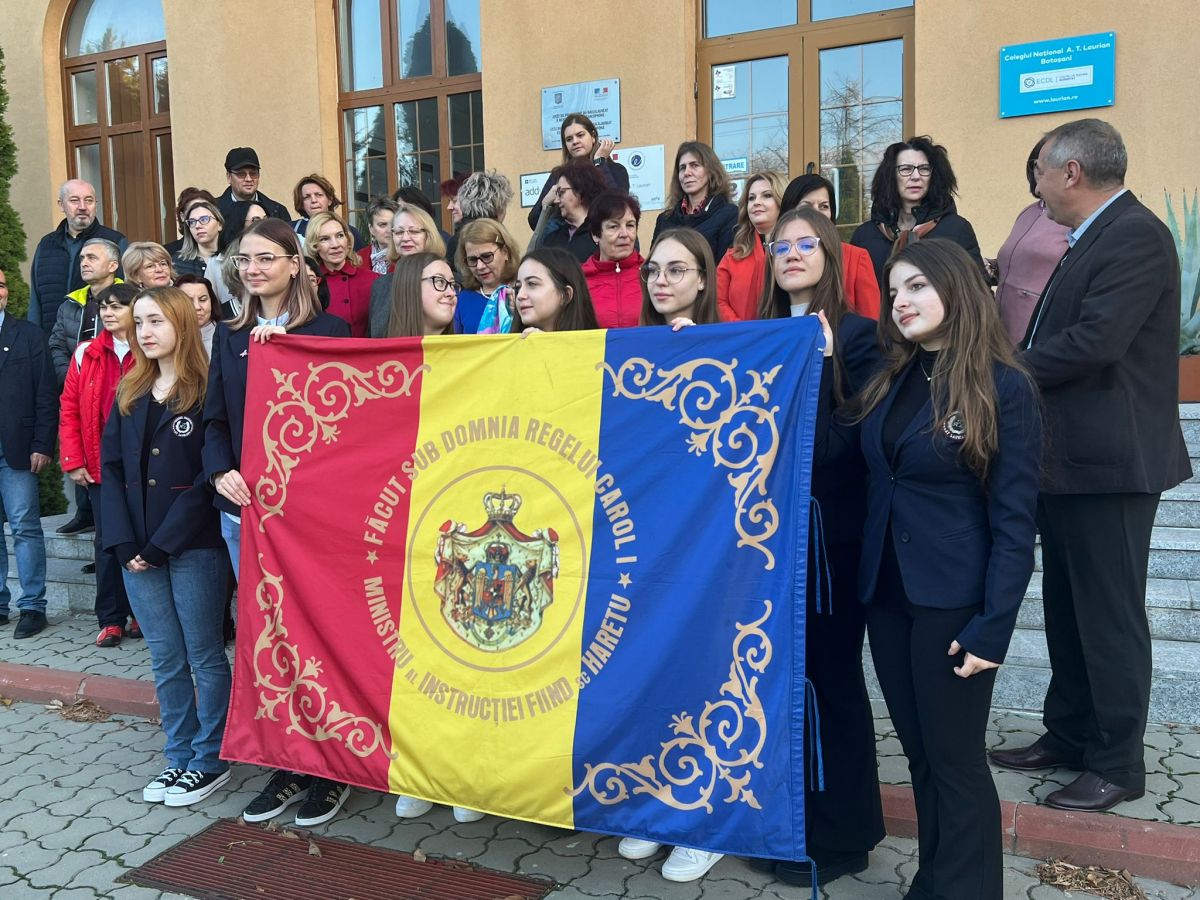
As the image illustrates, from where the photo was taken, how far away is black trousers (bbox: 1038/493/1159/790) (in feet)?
10.6

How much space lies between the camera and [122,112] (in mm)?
11359

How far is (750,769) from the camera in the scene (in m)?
2.82

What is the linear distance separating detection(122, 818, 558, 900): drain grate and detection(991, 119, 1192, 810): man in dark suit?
1906 millimetres

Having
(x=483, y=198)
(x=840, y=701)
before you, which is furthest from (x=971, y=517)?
(x=483, y=198)

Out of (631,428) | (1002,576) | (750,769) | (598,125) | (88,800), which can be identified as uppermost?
(598,125)

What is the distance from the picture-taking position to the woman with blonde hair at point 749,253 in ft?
14.9

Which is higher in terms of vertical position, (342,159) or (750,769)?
(342,159)

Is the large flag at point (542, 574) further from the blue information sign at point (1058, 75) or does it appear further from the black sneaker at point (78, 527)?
the blue information sign at point (1058, 75)

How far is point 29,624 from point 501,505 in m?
4.33

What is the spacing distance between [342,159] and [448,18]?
67.1 inches

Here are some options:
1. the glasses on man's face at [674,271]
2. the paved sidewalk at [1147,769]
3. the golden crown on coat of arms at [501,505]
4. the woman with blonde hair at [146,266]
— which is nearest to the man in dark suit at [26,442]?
the woman with blonde hair at [146,266]

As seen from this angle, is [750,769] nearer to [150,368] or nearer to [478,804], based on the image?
[478,804]

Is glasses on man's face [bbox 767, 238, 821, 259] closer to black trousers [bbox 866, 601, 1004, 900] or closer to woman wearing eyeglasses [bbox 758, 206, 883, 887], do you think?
woman wearing eyeglasses [bbox 758, 206, 883, 887]

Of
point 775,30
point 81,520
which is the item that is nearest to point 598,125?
point 775,30
